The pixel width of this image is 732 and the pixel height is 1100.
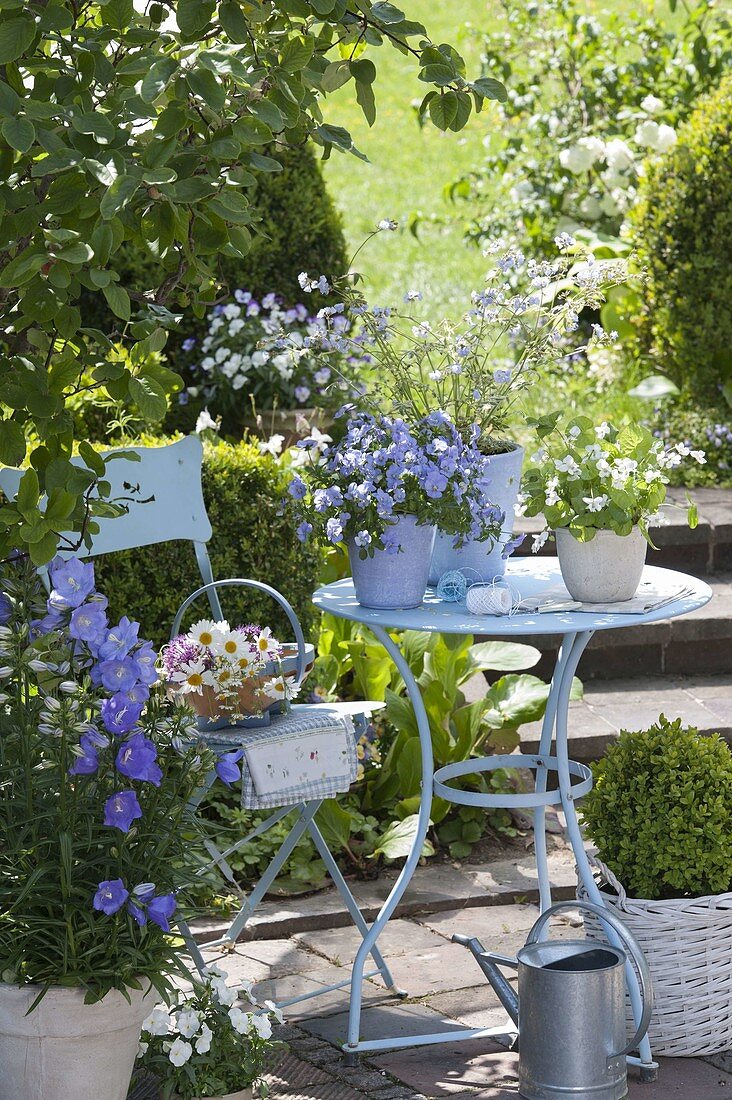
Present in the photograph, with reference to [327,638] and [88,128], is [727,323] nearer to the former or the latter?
[327,638]

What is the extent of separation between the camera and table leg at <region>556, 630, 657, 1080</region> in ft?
9.47

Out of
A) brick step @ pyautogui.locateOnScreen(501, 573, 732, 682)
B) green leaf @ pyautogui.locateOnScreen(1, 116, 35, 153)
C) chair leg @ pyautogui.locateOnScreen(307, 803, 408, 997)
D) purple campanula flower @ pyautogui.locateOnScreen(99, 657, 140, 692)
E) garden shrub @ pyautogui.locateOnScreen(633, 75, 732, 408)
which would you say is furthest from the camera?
garden shrub @ pyautogui.locateOnScreen(633, 75, 732, 408)

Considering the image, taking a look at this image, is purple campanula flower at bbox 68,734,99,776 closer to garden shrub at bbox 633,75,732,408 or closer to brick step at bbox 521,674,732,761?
brick step at bbox 521,674,732,761

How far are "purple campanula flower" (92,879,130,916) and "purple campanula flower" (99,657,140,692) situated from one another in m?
0.32

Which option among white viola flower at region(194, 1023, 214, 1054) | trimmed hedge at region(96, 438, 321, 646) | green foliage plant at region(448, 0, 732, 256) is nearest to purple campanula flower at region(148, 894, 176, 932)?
white viola flower at region(194, 1023, 214, 1054)

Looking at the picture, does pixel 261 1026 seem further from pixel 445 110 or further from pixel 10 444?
pixel 445 110

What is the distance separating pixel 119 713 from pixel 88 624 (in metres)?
0.16

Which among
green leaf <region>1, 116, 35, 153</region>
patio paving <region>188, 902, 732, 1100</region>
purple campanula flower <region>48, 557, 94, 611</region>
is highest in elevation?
green leaf <region>1, 116, 35, 153</region>

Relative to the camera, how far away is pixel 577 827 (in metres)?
3.03

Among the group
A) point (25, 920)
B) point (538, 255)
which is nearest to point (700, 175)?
point (538, 255)

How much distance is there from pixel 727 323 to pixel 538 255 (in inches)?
68.2

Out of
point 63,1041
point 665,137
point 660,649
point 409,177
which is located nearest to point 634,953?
point 63,1041

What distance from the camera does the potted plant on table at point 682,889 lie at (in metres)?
2.98

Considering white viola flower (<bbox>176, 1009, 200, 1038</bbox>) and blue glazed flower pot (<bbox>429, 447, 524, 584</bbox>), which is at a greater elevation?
blue glazed flower pot (<bbox>429, 447, 524, 584</bbox>)
